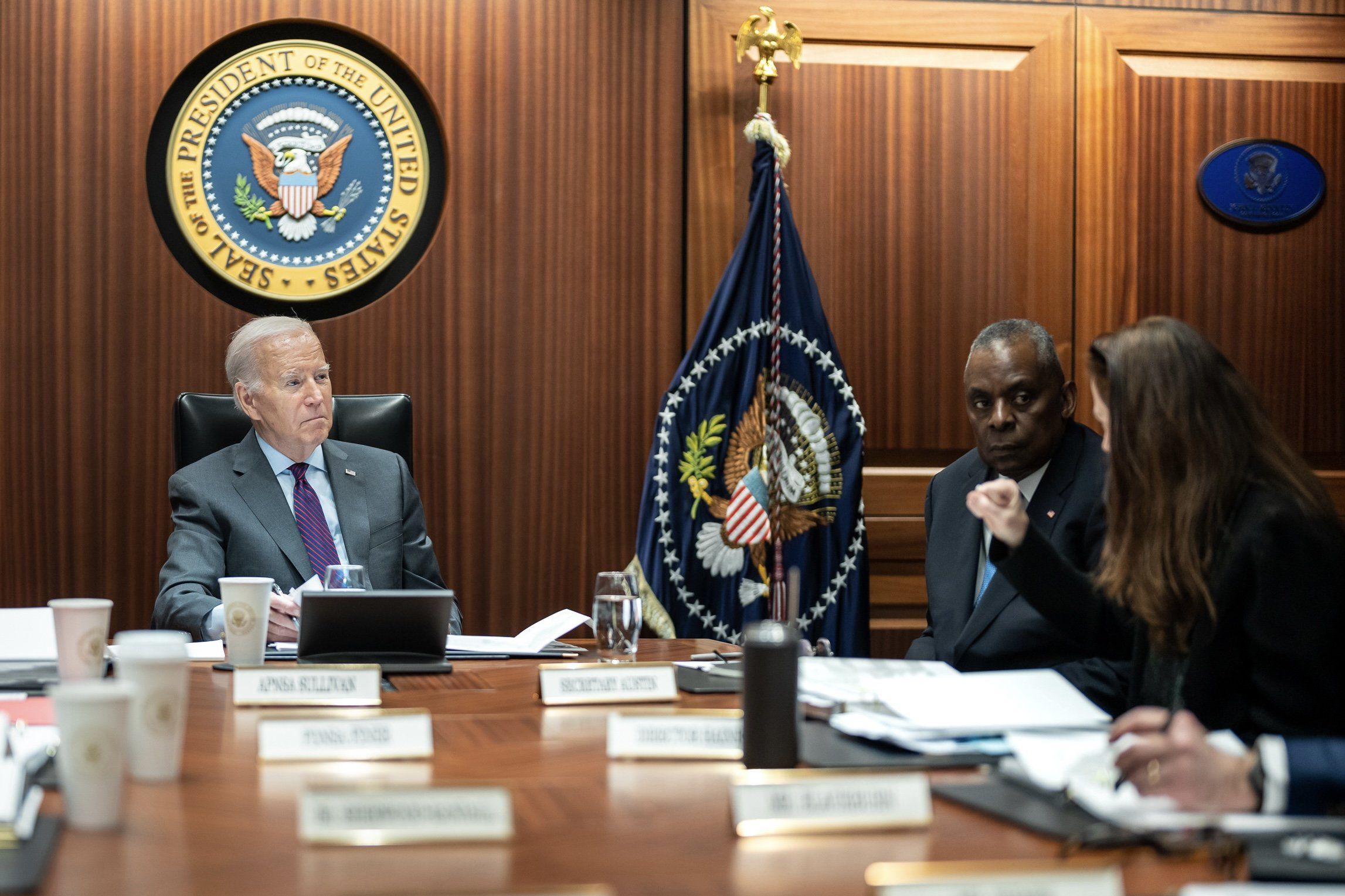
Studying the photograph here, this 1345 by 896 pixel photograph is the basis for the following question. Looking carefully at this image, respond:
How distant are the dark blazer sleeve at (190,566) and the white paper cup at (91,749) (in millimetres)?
1469

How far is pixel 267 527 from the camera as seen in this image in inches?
116

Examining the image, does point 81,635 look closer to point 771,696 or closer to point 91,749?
point 91,749

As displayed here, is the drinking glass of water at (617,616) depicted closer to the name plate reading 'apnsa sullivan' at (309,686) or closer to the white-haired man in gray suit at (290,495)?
the name plate reading 'apnsa sullivan' at (309,686)

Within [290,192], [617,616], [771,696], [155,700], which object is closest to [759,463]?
[290,192]

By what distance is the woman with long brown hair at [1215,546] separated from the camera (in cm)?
157

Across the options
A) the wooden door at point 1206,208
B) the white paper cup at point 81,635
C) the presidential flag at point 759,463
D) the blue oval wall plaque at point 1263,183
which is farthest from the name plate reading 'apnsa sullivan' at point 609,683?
the blue oval wall plaque at point 1263,183

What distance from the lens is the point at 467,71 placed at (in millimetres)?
3895

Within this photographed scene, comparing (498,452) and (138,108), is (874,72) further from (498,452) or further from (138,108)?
(138,108)

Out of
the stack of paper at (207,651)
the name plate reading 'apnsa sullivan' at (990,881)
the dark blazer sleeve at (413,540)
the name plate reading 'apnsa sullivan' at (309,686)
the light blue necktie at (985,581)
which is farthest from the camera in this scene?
the dark blazer sleeve at (413,540)

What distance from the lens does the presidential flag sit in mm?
3738

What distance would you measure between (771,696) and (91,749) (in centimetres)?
61

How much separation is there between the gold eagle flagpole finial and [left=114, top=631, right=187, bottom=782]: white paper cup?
290 centimetres

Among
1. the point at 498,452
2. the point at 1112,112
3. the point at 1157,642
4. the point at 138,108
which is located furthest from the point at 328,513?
the point at 1112,112

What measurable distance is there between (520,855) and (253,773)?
419mm
